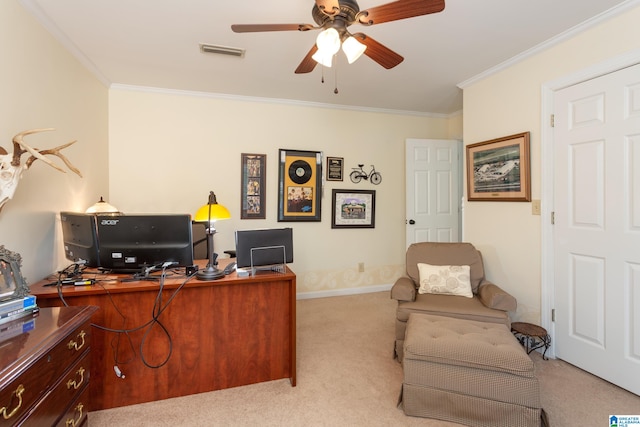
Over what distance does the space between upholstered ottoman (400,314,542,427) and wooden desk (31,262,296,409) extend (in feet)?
2.73

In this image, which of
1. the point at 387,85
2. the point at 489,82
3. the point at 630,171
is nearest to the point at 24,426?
the point at 630,171

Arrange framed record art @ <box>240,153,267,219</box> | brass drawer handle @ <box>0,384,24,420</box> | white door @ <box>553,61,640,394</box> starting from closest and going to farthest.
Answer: brass drawer handle @ <box>0,384,24,420</box> < white door @ <box>553,61,640,394</box> < framed record art @ <box>240,153,267,219</box>

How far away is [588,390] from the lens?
2.02 metres

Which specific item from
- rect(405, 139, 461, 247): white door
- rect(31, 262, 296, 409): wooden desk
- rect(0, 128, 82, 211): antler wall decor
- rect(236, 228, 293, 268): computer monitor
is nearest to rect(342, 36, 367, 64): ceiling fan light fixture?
rect(236, 228, 293, 268): computer monitor

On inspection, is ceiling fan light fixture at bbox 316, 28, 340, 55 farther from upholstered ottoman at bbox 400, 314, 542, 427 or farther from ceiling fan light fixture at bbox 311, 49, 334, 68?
upholstered ottoman at bbox 400, 314, 542, 427

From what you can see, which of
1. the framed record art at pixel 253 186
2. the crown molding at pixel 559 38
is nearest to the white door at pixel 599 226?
the crown molding at pixel 559 38

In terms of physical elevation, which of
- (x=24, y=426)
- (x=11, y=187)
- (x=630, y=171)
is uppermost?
(x=630, y=171)

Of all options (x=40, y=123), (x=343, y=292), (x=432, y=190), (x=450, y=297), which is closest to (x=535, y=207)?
(x=450, y=297)

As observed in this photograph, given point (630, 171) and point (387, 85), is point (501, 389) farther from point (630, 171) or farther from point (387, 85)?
point (387, 85)

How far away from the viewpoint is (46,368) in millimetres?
1166

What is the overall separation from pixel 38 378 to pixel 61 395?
0.75ft

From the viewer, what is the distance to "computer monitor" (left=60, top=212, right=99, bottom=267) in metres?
1.87

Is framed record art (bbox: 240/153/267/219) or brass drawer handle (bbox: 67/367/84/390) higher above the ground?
framed record art (bbox: 240/153/267/219)

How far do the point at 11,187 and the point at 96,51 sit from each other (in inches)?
63.5
